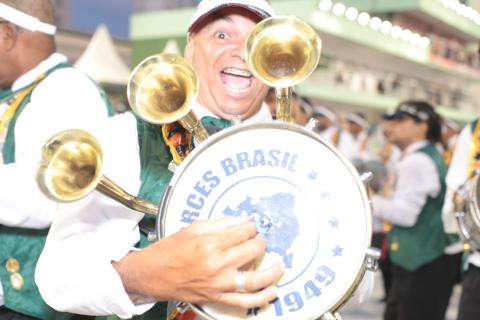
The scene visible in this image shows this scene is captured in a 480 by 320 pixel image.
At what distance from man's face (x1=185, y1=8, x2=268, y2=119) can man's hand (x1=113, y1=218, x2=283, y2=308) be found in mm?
431

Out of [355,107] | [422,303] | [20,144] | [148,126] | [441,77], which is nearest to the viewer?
[148,126]

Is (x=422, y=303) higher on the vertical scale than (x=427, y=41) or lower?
lower

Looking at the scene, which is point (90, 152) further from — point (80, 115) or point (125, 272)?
point (80, 115)

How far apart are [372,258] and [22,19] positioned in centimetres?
138

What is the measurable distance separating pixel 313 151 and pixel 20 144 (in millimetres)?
981

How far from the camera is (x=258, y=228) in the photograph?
1134 millimetres

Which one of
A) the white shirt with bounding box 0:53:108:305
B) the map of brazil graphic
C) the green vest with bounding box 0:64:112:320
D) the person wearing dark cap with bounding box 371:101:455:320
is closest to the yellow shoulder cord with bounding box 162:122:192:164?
the map of brazil graphic

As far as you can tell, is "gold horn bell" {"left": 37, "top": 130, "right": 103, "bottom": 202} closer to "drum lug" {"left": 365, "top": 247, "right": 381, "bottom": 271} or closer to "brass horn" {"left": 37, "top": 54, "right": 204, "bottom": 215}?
"brass horn" {"left": 37, "top": 54, "right": 204, "bottom": 215}

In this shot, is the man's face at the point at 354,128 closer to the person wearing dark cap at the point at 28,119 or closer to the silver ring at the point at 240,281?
the person wearing dark cap at the point at 28,119

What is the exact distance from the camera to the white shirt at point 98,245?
3.76 feet

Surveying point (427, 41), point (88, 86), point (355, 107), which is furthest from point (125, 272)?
point (427, 41)

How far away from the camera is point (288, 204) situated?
115 cm

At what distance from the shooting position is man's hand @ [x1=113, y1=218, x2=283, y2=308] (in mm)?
1007

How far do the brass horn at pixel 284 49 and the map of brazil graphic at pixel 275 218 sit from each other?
0.62ft
